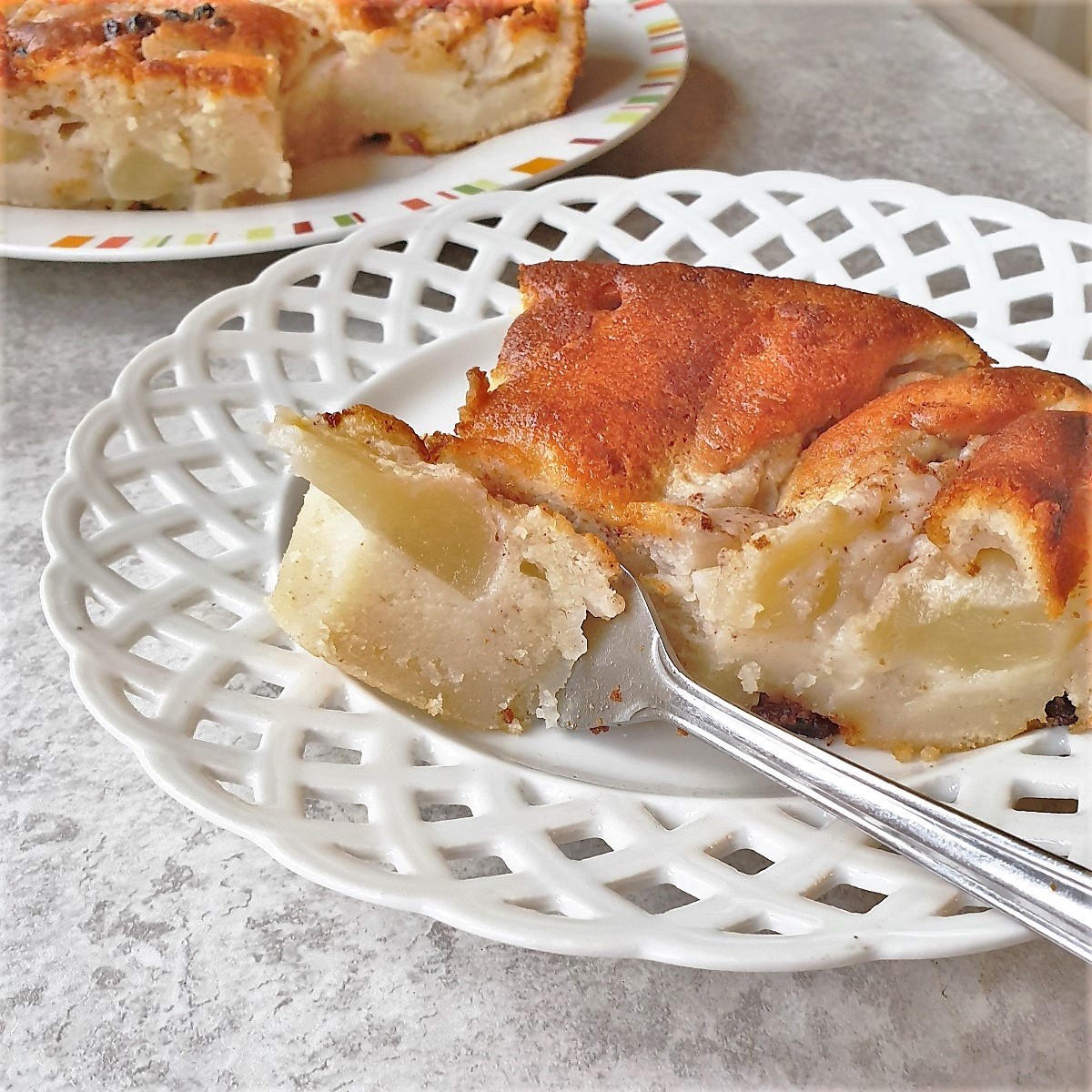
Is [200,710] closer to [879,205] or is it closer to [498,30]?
[879,205]

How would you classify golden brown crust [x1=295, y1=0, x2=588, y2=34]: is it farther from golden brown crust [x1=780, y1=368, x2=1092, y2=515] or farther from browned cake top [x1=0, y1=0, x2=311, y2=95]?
golden brown crust [x1=780, y1=368, x2=1092, y2=515]

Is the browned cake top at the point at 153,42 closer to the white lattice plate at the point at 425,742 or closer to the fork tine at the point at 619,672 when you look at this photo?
the white lattice plate at the point at 425,742

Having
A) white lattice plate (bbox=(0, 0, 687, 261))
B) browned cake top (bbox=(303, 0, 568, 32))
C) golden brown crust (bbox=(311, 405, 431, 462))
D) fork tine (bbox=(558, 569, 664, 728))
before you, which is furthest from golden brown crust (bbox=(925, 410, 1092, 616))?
browned cake top (bbox=(303, 0, 568, 32))

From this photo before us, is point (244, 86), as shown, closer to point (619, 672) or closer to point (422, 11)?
point (422, 11)

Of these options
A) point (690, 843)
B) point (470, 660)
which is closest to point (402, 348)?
point (470, 660)

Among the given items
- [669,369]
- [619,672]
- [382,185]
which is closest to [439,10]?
[382,185]

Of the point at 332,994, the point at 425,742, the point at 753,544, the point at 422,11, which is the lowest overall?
the point at 332,994

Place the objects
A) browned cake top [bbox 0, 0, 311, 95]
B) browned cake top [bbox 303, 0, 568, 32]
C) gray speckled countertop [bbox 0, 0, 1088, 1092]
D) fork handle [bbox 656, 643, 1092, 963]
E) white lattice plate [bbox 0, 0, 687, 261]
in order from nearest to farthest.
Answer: fork handle [bbox 656, 643, 1092, 963] → gray speckled countertop [bbox 0, 0, 1088, 1092] → white lattice plate [bbox 0, 0, 687, 261] → browned cake top [bbox 0, 0, 311, 95] → browned cake top [bbox 303, 0, 568, 32]
